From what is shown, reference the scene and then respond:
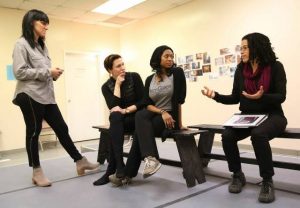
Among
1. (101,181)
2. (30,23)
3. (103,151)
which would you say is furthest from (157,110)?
(30,23)

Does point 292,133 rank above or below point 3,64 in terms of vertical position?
below

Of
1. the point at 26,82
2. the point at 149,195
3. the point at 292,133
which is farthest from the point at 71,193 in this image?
the point at 292,133

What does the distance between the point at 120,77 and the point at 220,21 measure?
2563mm

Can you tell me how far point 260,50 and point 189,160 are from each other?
96cm

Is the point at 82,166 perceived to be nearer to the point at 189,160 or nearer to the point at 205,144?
the point at 189,160

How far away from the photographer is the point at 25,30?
2.52m

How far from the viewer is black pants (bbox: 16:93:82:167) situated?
8.06ft

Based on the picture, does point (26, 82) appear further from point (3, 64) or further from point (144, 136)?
point (3, 64)

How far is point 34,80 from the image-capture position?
97.9 inches

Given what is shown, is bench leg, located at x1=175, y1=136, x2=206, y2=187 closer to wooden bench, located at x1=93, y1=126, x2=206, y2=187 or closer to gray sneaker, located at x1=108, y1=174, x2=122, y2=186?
wooden bench, located at x1=93, y1=126, x2=206, y2=187

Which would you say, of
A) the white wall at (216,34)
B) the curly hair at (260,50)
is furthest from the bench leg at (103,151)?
the white wall at (216,34)

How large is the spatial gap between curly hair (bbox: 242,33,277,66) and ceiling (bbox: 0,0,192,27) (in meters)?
3.04

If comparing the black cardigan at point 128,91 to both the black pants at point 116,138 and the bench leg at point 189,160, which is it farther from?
the bench leg at point 189,160

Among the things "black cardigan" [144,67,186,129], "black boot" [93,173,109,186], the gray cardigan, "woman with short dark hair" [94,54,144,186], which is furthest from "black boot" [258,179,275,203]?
the gray cardigan
